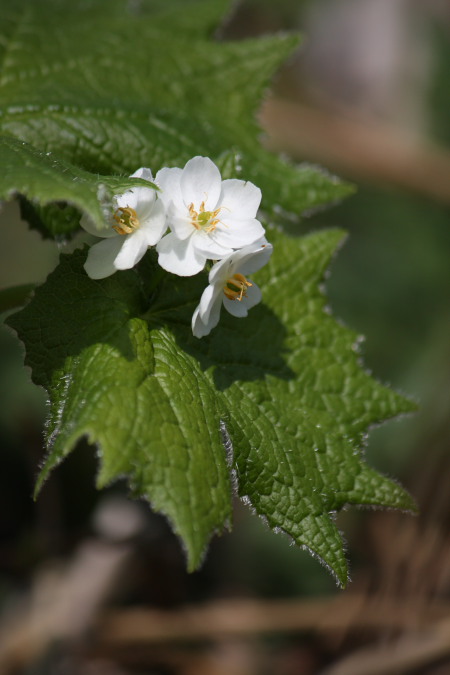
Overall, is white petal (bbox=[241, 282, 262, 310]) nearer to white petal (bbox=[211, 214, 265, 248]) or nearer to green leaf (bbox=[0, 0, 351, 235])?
white petal (bbox=[211, 214, 265, 248])

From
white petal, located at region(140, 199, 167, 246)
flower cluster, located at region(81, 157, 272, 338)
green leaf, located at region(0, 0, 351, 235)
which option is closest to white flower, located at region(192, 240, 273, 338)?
flower cluster, located at region(81, 157, 272, 338)

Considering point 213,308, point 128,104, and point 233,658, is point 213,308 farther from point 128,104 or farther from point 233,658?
point 233,658

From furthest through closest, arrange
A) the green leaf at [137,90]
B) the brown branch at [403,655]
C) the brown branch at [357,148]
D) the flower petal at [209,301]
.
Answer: the brown branch at [357,148]
the brown branch at [403,655]
the green leaf at [137,90]
the flower petal at [209,301]

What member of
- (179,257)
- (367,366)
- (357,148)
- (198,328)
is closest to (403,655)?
(367,366)

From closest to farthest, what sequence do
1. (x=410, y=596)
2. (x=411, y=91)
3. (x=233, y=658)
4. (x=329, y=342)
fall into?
(x=329, y=342), (x=410, y=596), (x=233, y=658), (x=411, y=91)

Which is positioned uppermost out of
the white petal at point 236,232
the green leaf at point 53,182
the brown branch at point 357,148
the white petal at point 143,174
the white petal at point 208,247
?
the green leaf at point 53,182

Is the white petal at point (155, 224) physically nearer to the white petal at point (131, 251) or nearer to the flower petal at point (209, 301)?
the white petal at point (131, 251)

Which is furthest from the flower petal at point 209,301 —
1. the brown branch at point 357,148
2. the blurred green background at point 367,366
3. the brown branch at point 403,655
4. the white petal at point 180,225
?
the brown branch at point 357,148

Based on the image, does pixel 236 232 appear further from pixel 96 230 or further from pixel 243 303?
pixel 96 230

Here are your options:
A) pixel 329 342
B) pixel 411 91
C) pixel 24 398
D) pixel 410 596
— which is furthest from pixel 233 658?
pixel 411 91
